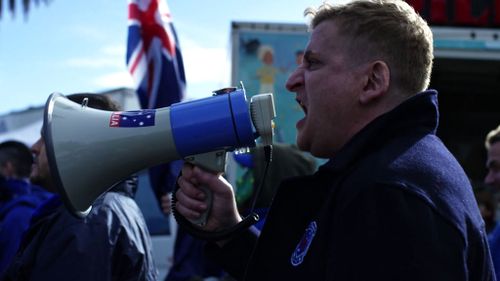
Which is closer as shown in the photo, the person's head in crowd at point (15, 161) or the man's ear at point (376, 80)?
the man's ear at point (376, 80)

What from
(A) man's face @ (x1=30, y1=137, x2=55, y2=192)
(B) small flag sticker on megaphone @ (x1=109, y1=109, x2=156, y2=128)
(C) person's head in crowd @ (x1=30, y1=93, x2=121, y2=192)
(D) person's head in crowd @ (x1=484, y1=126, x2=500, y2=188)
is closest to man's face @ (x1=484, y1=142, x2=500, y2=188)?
(D) person's head in crowd @ (x1=484, y1=126, x2=500, y2=188)

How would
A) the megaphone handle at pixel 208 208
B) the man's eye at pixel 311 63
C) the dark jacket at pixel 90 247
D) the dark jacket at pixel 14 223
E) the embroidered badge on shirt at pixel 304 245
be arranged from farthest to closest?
1. the dark jacket at pixel 14 223
2. the dark jacket at pixel 90 247
3. the megaphone handle at pixel 208 208
4. the man's eye at pixel 311 63
5. the embroidered badge on shirt at pixel 304 245

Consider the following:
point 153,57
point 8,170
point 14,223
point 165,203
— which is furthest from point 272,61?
point 8,170

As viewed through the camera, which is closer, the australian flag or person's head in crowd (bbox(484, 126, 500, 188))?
person's head in crowd (bbox(484, 126, 500, 188))

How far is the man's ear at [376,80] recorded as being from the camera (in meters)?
1.58

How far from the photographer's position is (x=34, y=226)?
2771 mm

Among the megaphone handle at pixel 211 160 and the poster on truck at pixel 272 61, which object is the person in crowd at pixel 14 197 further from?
the megaphone handle at pixel 211 160

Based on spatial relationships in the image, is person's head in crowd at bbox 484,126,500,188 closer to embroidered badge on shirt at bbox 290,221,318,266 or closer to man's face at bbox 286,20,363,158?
man's face at bbox 286,20,363,158

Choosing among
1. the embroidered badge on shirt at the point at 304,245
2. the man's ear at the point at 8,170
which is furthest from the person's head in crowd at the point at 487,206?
the embroidered badge on shirt at the point at 304,245

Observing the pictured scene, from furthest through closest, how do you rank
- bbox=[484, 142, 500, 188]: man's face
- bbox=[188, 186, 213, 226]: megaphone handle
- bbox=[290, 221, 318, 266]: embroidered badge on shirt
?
bbox=[484, 142, 500, 188]: man's face → bbox=[188, 186, 213, 226]: megaphone handle → bbox=[290, 221, 318, 266]: embroidered badge on shirt

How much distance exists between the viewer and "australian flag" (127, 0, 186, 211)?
507 cm

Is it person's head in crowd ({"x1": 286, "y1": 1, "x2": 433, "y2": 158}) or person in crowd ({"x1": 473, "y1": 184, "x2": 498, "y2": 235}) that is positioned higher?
person's head in crowd ({"x1": 286, "y1": 1, "x2": 433, "y2": 158})

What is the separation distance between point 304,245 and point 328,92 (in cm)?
40

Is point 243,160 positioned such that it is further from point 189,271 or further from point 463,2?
point 463,2
